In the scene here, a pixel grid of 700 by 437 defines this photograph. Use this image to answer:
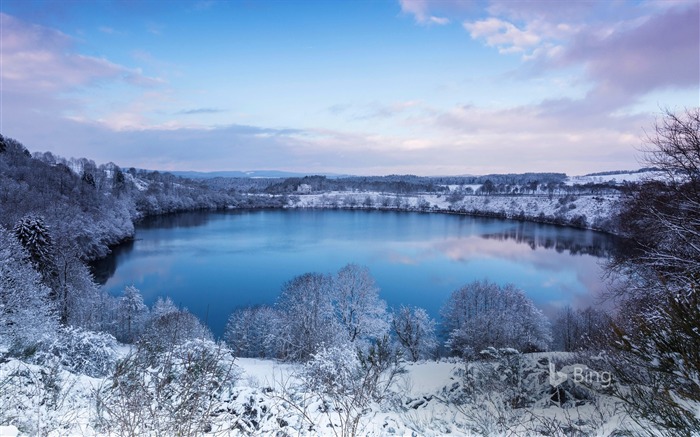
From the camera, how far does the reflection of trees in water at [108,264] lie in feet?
97.3

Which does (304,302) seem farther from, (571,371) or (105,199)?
(105,199)

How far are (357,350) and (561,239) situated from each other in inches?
1881

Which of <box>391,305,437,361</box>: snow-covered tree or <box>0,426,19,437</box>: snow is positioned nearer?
<box>0,426,19,437</box>: snow

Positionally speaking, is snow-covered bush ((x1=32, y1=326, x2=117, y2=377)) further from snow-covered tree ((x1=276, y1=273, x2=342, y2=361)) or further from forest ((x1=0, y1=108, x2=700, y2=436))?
snow-covered tree ((x1=276, y1=273, x2=342, y2=361))

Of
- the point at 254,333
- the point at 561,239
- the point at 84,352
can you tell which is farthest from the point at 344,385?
the point at 561,239

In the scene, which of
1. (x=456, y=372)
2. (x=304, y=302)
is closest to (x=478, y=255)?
(x=304, y=302)

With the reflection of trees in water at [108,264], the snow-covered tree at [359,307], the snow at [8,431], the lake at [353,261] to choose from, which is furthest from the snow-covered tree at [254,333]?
→ the reflection of trees in water at [108,264]

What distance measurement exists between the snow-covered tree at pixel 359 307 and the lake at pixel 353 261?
13.7ft

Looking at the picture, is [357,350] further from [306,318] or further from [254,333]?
[254,333]

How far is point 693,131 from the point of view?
18.8ft

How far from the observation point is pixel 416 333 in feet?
66.3

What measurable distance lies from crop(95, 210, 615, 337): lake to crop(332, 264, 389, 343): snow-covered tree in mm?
4161

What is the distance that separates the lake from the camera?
2648 cm

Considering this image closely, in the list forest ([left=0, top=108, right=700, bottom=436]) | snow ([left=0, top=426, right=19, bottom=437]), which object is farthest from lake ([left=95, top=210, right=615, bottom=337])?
snow ([left=0, top=426, right=19, bottom=437])
